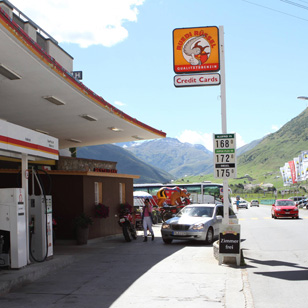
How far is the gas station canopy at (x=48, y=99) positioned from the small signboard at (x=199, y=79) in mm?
2500

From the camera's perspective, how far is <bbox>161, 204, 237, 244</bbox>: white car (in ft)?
57.0

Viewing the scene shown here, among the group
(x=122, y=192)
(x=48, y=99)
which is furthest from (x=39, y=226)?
(x=122, y=192)

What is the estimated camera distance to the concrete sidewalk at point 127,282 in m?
7.71

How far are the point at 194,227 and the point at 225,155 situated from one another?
19.4 feet

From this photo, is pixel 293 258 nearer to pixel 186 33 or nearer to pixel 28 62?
pixel 186 33

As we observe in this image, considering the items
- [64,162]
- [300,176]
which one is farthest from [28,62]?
[300,176]

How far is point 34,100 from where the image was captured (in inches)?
538

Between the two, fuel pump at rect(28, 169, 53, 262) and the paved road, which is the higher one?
fuel pump at rect(28, 169, 53, 262)

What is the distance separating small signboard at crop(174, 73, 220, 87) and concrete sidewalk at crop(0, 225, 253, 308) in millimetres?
4886

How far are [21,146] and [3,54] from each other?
1.96 metres

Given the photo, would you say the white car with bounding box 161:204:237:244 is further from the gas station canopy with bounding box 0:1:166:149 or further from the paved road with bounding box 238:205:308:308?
the gas station canopy with bounding box 0:1:166:149

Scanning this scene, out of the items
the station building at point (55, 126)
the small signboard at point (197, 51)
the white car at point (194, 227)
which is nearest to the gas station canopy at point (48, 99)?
the station building at point (55, 126)

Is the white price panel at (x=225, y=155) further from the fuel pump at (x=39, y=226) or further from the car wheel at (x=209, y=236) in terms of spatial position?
the car wheel at (x=209, y=236)

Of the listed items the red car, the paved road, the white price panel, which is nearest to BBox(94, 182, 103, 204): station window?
the paved road
